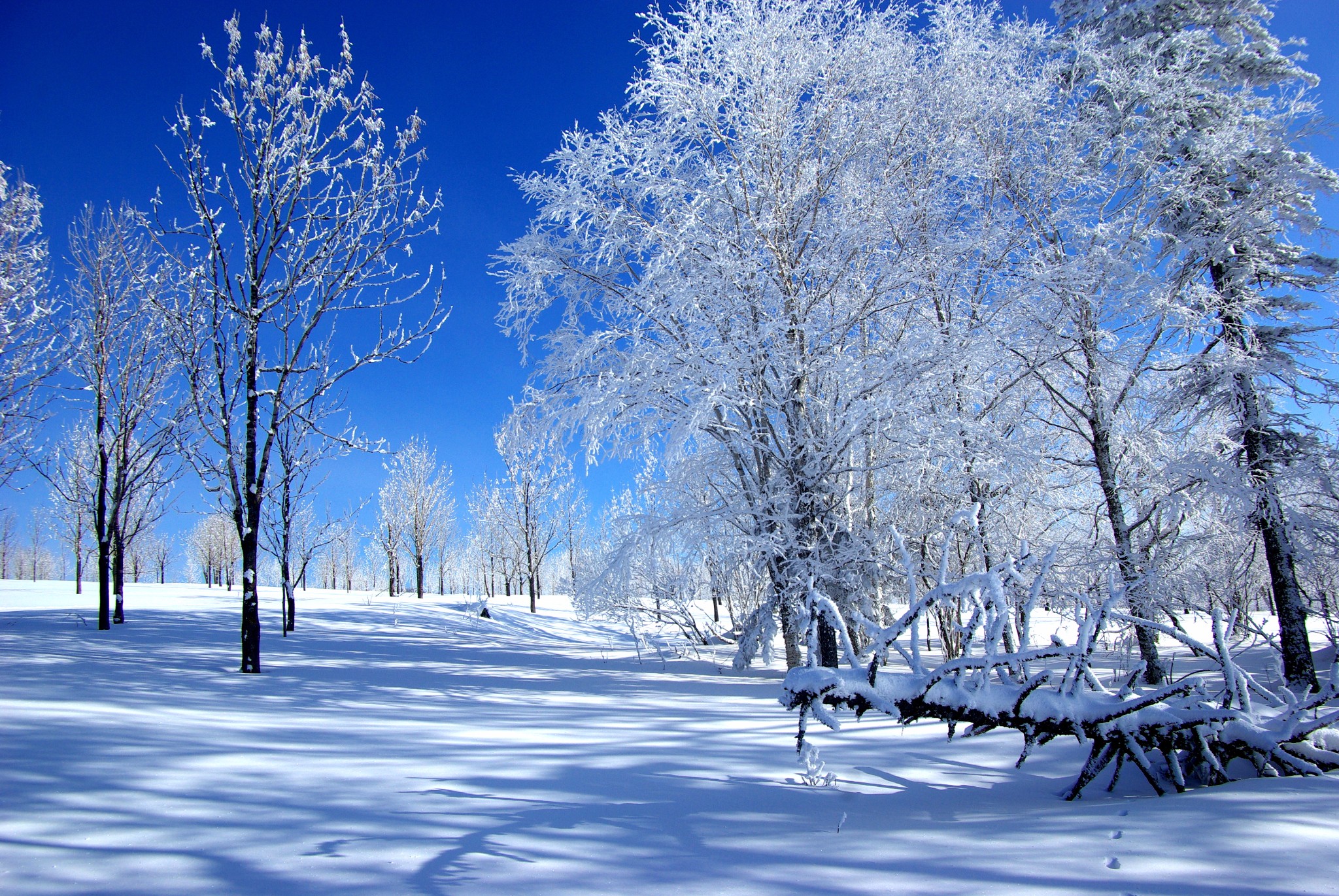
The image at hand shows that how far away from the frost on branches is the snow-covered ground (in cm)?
28

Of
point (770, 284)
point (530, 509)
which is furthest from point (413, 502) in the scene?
point (770, 284)

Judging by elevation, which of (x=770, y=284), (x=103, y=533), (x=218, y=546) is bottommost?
(x=218, y=546)

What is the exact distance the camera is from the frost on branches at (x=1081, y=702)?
2.95m

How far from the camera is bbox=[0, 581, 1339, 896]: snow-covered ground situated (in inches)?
79.7

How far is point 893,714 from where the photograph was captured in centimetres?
326

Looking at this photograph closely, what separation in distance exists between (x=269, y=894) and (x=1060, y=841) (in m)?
2.61

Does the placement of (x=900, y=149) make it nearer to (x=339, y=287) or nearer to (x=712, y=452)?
(x=712, y=452)

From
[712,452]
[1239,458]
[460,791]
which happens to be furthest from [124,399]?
[1239,458]

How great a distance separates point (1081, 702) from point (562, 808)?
2490mm

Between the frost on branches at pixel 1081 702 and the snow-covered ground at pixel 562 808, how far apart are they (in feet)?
0.91

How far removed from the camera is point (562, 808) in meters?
2.95

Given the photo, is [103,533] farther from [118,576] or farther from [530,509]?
[530,509]

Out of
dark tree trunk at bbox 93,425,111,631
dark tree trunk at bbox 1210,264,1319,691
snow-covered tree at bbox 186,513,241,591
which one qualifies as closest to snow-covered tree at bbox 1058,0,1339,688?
dark tree trunk at bbox 1210,264,1319,691

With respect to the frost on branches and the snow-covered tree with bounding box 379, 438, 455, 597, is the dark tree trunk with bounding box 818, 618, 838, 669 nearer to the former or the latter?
the frost on branches
